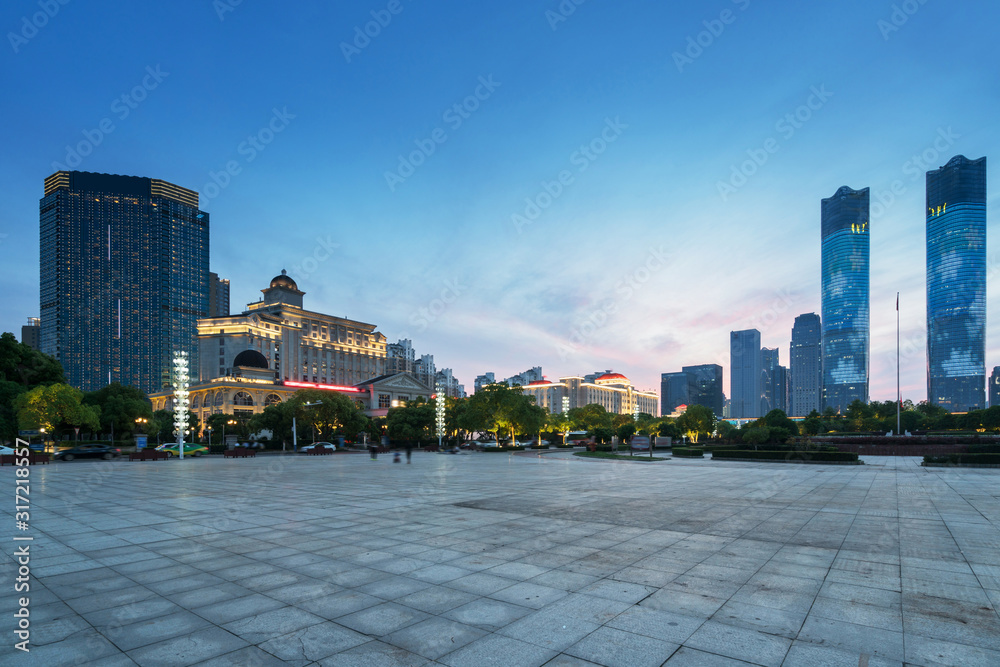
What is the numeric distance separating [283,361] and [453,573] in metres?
152

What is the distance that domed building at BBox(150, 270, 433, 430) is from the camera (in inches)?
4203

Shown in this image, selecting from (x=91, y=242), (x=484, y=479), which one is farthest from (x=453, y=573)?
(x=91, y=242)

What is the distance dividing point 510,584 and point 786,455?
3863 cm

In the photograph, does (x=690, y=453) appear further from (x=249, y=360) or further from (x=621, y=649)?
(x=249, y=360)

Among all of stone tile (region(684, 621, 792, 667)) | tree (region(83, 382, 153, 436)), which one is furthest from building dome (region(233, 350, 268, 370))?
stone tile (region(684, 621, 792, 667))

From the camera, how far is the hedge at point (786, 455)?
115 ft

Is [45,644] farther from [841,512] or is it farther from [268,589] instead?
A: [841,512]

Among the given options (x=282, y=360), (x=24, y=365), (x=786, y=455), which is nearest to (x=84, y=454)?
(x=24, y=365)

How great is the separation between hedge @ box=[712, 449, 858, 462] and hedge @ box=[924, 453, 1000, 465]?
418cm

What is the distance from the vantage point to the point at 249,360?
361 ft

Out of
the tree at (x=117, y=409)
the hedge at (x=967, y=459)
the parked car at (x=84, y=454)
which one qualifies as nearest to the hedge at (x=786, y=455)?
the hedge at (x=967, y=459)

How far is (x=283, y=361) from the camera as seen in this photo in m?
148

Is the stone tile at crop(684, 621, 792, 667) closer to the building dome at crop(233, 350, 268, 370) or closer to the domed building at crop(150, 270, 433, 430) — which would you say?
the domed building at crop(150, 270, 433, 430)

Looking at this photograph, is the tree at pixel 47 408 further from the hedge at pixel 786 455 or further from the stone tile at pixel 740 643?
the stone tile at pixel 740 643
